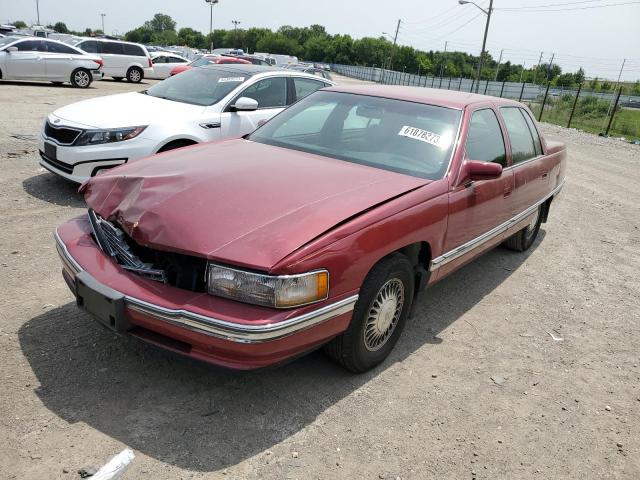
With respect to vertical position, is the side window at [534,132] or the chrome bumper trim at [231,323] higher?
the side window at [534,132]

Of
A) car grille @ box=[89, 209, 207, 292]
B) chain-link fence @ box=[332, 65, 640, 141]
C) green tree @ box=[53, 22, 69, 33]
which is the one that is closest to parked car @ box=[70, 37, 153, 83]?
chain-link fence @ box=[332, 65, 640, 141]

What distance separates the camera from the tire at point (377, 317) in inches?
116

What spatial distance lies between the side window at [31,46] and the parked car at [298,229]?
15866 mm

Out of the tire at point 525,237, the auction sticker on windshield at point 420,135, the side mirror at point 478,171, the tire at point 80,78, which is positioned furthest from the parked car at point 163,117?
the tire at point 80,78

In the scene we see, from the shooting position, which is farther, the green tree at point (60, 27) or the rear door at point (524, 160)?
the green tree at point (60, 27)

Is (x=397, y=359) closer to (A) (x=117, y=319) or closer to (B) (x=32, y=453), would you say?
(A) (x=117, y=319)

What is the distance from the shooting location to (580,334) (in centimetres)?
416

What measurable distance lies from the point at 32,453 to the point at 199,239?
1214mm

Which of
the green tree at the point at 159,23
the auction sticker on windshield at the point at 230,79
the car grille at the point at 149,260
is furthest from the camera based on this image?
the green tree at the point at 159,23

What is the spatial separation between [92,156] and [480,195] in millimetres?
4004

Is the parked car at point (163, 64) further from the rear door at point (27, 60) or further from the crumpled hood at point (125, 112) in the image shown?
the crumpled hood at point (125, 112)

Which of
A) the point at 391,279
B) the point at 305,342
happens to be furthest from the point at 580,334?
the point at 305,342

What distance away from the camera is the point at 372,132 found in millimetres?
3926

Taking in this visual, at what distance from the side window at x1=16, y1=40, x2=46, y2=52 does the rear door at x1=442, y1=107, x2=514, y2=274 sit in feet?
55.5
